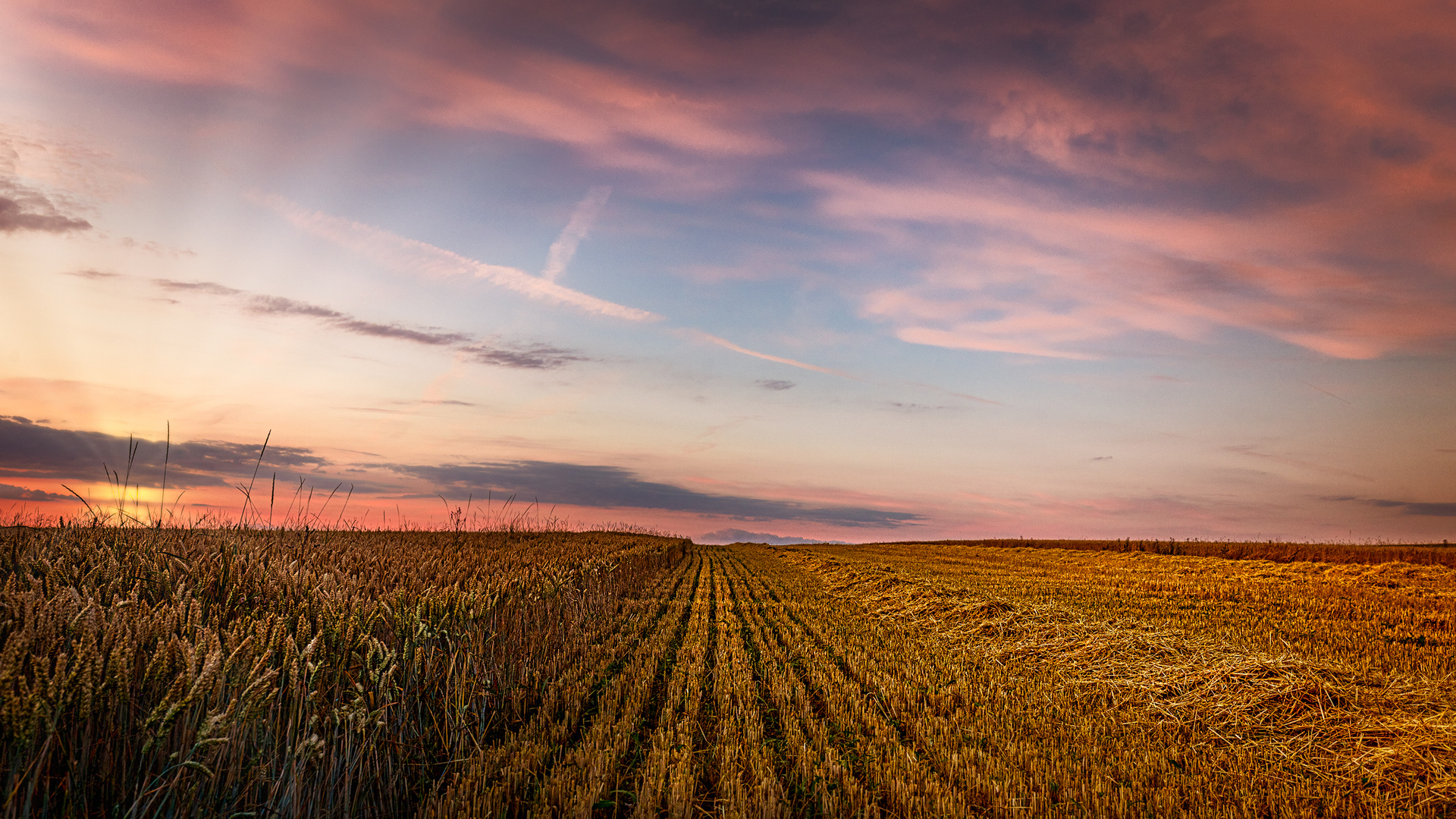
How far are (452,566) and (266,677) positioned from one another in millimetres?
8114

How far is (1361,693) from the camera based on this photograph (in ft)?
24.6

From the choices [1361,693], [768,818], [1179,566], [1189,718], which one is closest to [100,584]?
[768,818]

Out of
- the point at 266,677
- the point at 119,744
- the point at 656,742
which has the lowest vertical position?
the point at 656,742

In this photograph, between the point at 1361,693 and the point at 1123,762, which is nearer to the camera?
the point at 1123,762

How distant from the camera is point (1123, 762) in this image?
5.93 meters

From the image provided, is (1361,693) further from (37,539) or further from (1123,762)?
(37,539)

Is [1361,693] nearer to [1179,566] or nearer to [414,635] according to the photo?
[414,635]

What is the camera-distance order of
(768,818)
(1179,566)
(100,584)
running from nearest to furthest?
(768,818), (100,584), (1179,566)

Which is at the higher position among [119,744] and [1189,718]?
[119,744]

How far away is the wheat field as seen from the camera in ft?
12.5

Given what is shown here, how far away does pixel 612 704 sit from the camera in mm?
6965

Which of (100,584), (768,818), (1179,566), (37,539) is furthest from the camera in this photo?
(1179,566)

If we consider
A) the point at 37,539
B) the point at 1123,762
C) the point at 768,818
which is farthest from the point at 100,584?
the point at 1123,762

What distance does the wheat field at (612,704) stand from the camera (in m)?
3.79
